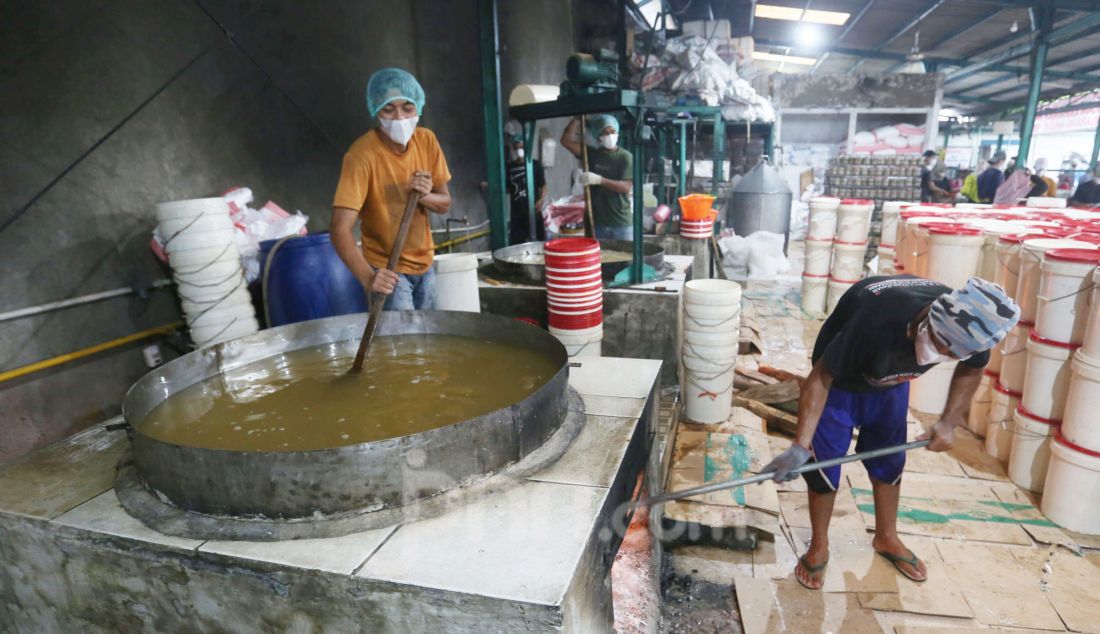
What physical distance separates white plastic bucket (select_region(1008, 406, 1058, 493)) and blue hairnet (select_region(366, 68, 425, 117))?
4035mm

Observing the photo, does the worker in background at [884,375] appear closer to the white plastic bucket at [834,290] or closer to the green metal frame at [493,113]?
the green metal frame at [493,113]

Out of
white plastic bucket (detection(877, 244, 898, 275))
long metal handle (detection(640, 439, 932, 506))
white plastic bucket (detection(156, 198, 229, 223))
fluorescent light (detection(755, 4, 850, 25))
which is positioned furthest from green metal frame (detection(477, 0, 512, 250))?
fluorescent light (detection(755, 4, 850, 25))

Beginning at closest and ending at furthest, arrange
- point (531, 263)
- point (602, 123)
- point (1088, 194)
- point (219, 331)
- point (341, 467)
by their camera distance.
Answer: point (341, 467) < point (219, 331) < point (531, 263) < point (602, 123) < point (1088, 194)

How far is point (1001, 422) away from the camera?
12.2 ft

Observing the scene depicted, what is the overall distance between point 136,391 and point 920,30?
16.9m

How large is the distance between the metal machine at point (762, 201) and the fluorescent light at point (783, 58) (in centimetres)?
1017

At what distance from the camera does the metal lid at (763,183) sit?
1017 centimetres

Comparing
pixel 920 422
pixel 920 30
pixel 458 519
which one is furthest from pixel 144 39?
pixel 920 30

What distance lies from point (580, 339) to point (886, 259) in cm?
502

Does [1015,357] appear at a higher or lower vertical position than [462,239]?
lower

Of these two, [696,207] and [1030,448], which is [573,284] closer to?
[1030,448]

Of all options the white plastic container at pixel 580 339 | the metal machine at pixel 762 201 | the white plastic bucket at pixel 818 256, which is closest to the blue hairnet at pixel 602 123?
the white plastic bucket at pixel 818 256

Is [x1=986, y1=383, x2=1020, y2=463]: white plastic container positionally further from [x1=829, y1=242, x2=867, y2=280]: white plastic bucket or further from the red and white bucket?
[x1=829, y1=242, x2=867, y2=280]: white plastic bucket

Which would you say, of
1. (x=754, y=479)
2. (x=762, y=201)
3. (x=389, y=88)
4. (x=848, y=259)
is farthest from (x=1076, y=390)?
(x=762, y=201)
